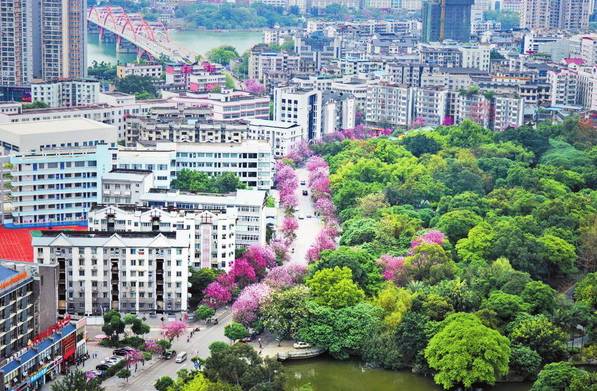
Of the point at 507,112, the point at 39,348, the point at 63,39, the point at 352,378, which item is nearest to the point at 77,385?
the point at 39,348

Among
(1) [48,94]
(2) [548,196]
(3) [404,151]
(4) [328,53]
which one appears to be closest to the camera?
(2) [548,196]

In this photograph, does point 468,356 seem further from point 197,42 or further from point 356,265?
point 197,42

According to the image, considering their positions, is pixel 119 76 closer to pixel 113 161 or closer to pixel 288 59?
pixel 288 59

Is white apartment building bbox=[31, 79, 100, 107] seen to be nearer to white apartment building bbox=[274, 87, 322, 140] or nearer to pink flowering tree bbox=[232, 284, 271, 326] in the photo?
white apartment building bbox=[274, 87, 322, 140]

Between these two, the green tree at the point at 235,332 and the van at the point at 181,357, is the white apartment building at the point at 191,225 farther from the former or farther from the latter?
the van at the point at 181,357


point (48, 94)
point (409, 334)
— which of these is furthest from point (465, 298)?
point (48, 94)

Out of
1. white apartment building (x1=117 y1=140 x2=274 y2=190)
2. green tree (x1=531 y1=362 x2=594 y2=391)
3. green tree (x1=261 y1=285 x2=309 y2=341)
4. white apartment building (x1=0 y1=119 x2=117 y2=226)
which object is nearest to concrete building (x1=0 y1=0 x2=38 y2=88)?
white apartment building (x1=117 y1=140 x2=274 y2=190)
